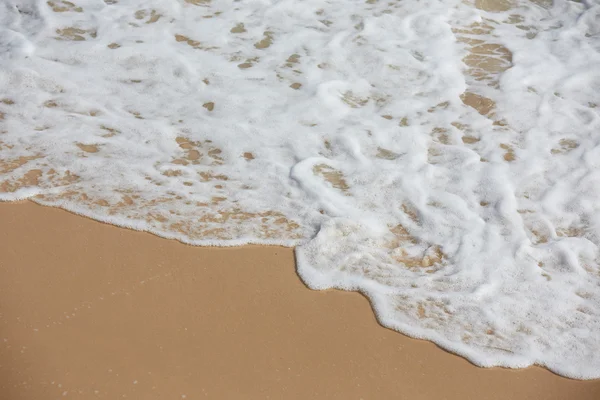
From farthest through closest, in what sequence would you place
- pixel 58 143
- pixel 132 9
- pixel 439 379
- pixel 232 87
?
1. pixel 132 9
2. pixel 232 87
3. pixel 58 143
4. pixel 439 379

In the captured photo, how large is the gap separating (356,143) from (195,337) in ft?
5.38

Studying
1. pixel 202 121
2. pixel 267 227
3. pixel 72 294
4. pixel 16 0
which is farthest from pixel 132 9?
pixel 72 294

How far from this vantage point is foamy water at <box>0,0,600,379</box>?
2.69m

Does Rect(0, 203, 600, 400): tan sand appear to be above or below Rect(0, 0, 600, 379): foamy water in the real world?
above

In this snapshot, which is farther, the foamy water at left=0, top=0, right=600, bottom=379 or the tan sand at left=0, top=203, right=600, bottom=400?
the foamy water at left=0, top=0, right=600, bottom=379

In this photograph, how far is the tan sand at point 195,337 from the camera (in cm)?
216

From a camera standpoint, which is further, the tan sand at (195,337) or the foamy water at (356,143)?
the foamy water at (356,143)

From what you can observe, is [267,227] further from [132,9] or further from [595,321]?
[132,9]

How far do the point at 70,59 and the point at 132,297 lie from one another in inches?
92.8

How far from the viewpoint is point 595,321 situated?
2.56m

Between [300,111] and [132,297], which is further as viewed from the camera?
[300,111]

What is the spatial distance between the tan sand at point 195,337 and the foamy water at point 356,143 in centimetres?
11

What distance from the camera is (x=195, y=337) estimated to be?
233cm

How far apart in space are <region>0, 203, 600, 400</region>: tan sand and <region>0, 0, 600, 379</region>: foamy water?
11 cm
